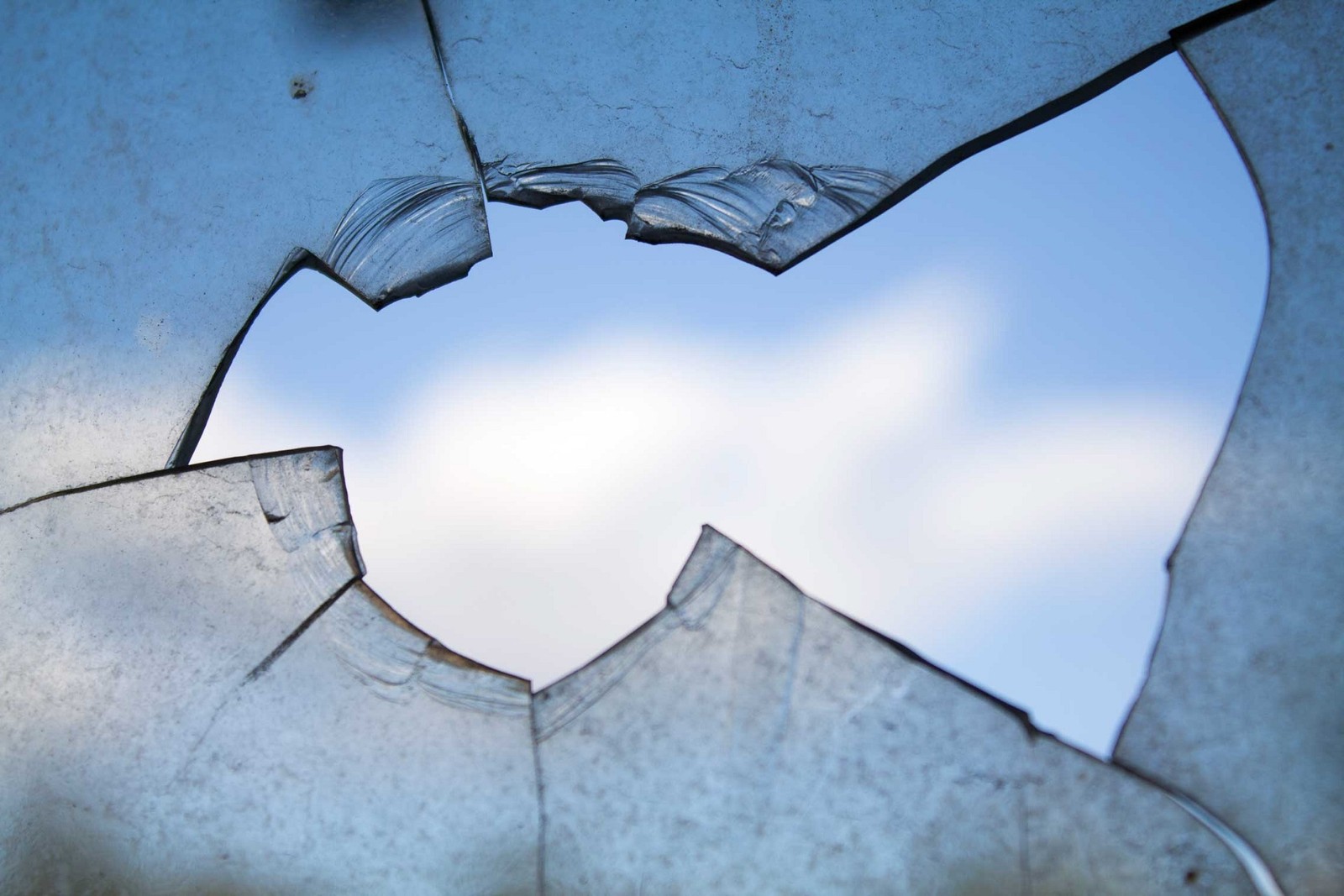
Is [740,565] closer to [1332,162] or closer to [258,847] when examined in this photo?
[258,847]

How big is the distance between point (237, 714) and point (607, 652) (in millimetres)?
495

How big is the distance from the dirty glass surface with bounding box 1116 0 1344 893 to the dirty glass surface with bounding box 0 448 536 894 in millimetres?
822

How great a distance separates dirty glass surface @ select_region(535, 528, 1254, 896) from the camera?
3.91 ft

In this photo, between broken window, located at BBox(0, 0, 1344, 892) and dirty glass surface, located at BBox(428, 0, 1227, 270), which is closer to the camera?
broken window, located at BBox(0, 0, 1344, 892)

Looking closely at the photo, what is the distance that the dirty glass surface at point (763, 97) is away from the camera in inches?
52.8

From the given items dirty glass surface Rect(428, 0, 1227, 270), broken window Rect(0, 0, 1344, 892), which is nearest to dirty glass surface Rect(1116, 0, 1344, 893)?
broken window Rect(0, 0, 1344, 892)

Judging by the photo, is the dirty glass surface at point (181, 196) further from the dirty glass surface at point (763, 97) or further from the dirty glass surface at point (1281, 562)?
the dirty glass surface at point (1281, 562)

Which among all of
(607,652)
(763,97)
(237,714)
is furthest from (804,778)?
(763,97)

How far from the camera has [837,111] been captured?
1363mm

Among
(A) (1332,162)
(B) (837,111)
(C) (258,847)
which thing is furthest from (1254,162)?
(C) (258,847)

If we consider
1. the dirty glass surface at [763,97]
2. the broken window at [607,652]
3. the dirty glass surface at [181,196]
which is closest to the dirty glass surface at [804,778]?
the broken window at [607,652]

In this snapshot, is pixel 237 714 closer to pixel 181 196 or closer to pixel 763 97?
pixel 181 196

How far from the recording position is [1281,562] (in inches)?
48.1

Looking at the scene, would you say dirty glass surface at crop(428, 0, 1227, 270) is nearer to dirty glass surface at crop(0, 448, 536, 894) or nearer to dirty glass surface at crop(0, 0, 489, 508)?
dirty glass surface at crop(0, 0, 489, 508)
